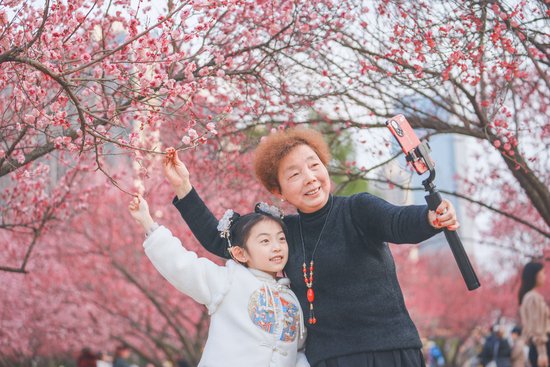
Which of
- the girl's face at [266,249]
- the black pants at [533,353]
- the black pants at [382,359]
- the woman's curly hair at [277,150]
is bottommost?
the black pants at [382,359]

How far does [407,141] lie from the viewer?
8.93 ft

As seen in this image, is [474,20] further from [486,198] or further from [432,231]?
[486,198]

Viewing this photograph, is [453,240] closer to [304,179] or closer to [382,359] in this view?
[382,359]

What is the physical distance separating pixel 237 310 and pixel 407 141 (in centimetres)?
104

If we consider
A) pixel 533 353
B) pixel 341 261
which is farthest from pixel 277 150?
pixel 533 353

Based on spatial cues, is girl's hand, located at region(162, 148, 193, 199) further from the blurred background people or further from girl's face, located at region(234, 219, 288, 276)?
the blurred background people

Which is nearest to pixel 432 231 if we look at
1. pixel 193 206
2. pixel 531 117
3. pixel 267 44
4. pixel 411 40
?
pixel 193 206

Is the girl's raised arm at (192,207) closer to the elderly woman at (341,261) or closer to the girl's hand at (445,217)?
the elderly woman at (341,261)

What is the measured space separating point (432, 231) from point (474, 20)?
8.30 feet

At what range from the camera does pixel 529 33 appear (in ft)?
17.0

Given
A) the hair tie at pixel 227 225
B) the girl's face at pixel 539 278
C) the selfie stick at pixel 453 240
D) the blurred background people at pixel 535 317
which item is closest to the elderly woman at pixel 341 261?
the selfie stick at pixel 453 240

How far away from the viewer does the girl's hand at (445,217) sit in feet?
8.40

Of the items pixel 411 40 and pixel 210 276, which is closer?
→ pixel 210 276

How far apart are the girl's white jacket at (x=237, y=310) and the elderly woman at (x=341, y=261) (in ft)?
0.33
